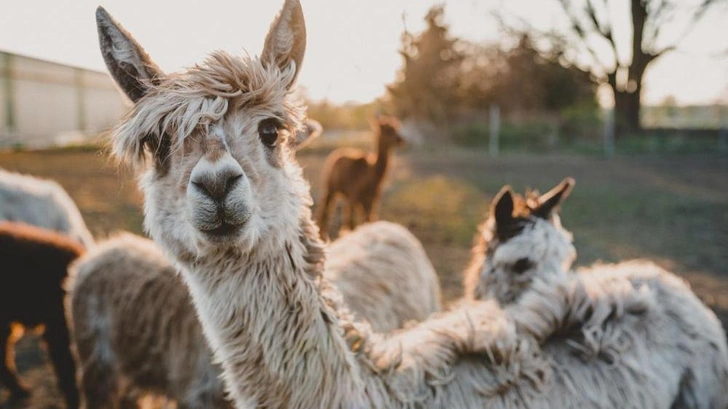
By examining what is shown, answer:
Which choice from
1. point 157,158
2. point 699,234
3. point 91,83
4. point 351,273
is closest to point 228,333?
point 157,158

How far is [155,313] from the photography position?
11.5ft

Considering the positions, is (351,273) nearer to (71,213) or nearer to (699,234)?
(71,213)

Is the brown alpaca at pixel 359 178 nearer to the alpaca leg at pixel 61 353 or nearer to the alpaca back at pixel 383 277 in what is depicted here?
the alpaca back at pixel 383 277

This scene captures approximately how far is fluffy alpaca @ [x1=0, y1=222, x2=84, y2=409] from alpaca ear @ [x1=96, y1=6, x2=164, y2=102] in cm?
264

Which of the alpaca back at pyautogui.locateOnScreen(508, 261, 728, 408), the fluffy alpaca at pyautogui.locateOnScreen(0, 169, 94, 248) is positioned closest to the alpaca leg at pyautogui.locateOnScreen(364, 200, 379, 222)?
the fluffy alpaca at pyautogui.locateOnScreen(0, 169, 94, 248)

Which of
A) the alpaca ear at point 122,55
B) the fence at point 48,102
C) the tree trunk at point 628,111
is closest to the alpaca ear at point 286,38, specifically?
the alpaca ear at point 122,55

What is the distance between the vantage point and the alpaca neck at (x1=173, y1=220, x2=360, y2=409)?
196 centimetres

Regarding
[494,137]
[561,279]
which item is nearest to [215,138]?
[561,279]

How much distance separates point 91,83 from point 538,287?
41.8 metres

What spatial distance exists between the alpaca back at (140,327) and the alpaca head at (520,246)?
176 centimetres

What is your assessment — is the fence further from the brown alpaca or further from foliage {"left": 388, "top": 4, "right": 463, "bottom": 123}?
the brown alpaca

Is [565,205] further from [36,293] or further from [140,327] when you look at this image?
[36,293]

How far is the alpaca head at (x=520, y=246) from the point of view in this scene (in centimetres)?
322

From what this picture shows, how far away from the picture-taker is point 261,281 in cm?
205
